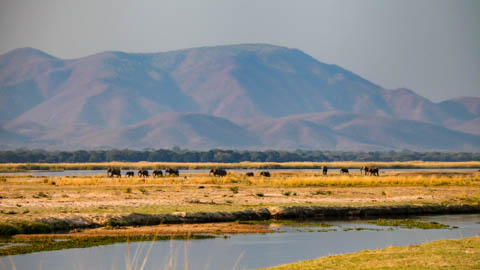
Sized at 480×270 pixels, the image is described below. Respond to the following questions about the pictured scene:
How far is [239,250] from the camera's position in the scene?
24.5 m

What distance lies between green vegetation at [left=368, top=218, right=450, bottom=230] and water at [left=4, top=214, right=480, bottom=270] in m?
0.94

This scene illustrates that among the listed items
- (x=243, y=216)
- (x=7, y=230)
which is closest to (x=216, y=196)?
(x=243, y=216)

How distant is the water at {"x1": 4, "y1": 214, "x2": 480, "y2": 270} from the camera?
2180 centimetres

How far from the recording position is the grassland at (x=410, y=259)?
1847 cm

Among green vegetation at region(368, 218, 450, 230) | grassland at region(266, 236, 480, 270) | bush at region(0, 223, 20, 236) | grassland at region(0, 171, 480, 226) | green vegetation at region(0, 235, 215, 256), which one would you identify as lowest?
green vegetation at region(0, 235, 215, 256)

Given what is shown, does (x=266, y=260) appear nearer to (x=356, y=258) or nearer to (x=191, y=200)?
(x=356, y=258)

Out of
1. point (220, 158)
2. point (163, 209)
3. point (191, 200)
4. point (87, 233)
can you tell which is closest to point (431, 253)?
point (87, 233)

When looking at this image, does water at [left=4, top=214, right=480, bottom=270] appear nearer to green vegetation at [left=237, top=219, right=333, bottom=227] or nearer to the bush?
green vegetation at [left=237, top=219, right=333, bottom=227]

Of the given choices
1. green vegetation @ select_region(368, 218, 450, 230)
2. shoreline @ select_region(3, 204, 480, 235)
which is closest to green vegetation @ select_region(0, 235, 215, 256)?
shoreline @ select_region(3, 204, 480, 235)

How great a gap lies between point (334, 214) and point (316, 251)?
1158cm

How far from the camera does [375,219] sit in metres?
34.7

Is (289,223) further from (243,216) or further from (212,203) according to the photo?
(212,203)

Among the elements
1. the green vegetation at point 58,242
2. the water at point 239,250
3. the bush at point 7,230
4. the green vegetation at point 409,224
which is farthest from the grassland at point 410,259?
the bush at point 7,230

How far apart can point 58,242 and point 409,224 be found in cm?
1422
